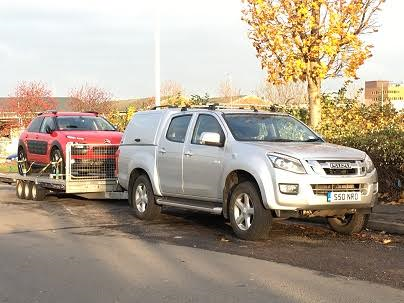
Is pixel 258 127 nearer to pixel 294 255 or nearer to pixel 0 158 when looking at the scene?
pixel 294 255

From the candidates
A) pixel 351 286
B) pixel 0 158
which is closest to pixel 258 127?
pixel 351 286

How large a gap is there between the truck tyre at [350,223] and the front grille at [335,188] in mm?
594

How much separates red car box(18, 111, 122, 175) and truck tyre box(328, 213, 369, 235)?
6294 mm

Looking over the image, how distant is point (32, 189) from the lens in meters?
15.9

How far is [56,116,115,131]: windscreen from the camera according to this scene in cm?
1567

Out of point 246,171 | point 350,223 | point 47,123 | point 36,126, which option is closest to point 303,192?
point 246,171

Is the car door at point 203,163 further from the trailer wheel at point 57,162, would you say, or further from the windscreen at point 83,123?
the windscreen at point 83,123

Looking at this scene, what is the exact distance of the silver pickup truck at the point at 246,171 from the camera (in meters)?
8.89

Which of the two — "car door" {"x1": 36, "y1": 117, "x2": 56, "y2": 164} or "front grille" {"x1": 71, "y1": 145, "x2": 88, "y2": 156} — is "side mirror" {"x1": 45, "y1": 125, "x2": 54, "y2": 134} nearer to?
"car door" {"x1": 36, "y1": 117, "x2": 56, "y2": 164}

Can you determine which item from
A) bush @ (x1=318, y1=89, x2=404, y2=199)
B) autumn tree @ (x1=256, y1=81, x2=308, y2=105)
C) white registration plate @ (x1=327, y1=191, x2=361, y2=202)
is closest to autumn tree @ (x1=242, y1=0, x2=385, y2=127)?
bush @ (x1=318, y1=89, x2=404, y2=199)

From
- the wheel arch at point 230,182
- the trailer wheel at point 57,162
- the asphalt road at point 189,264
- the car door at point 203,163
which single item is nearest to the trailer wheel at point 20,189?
the trailer wheel at point 57,162

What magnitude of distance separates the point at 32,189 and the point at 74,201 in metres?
Answer: 1.11

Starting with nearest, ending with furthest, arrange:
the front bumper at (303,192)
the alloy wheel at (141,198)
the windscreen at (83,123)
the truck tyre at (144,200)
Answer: the front bumper at (303,192)
the truck tyre at (144,200)
the alloy wheel at (141,198)
the windscreen at (83,123)

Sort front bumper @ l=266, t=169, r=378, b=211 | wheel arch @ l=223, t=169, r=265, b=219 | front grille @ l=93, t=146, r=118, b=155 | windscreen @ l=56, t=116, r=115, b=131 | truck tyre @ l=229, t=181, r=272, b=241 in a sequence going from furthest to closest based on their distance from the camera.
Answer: windscreen @ l=56, t=116, r=115, b=131 < front grille @ l=93, t=146, r=118, b=155 < wheel arch @ l=223, t=169, r=265, b=219 < truck tyre @ l=229, t=181, r=272, b=241 < front bumper @ l=266, t=169, r=378, b=211
